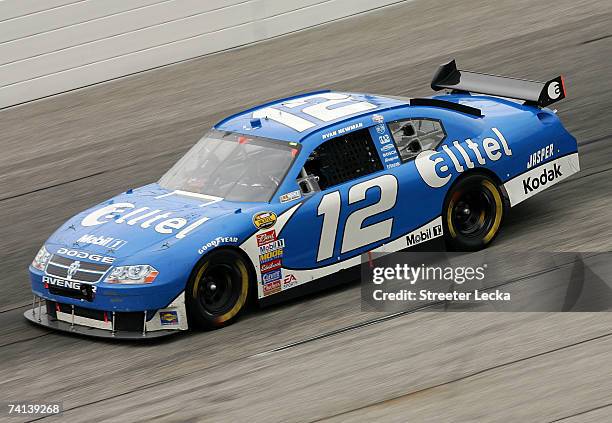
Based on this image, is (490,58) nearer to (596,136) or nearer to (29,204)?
(596,136)

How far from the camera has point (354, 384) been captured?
7.59 m

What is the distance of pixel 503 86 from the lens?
1124 cm

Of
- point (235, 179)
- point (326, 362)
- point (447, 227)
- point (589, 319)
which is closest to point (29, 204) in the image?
point (235, 179)

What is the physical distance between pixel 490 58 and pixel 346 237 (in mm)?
7860

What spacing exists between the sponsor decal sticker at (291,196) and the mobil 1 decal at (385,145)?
857 mm

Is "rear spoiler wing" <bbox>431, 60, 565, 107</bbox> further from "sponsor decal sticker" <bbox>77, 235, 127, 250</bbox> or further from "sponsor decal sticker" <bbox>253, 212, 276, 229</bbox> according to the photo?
"sponsor decal sticker" <bbox>77, 235, 127, 250</bbox>

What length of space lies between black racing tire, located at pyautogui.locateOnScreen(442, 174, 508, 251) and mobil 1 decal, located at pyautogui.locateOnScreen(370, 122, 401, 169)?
59cm

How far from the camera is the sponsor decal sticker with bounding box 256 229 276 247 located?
894 cm

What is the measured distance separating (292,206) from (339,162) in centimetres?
65

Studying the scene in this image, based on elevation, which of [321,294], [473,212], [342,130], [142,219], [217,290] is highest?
[342,130]

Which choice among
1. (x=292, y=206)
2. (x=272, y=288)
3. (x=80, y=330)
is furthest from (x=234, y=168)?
(x=80, y=330)

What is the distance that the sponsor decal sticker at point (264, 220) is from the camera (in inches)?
353

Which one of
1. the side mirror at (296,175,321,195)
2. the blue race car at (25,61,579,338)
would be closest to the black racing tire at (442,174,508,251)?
the blue race car at (25,61,579,338)

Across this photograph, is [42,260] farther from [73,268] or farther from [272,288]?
[272,288]
